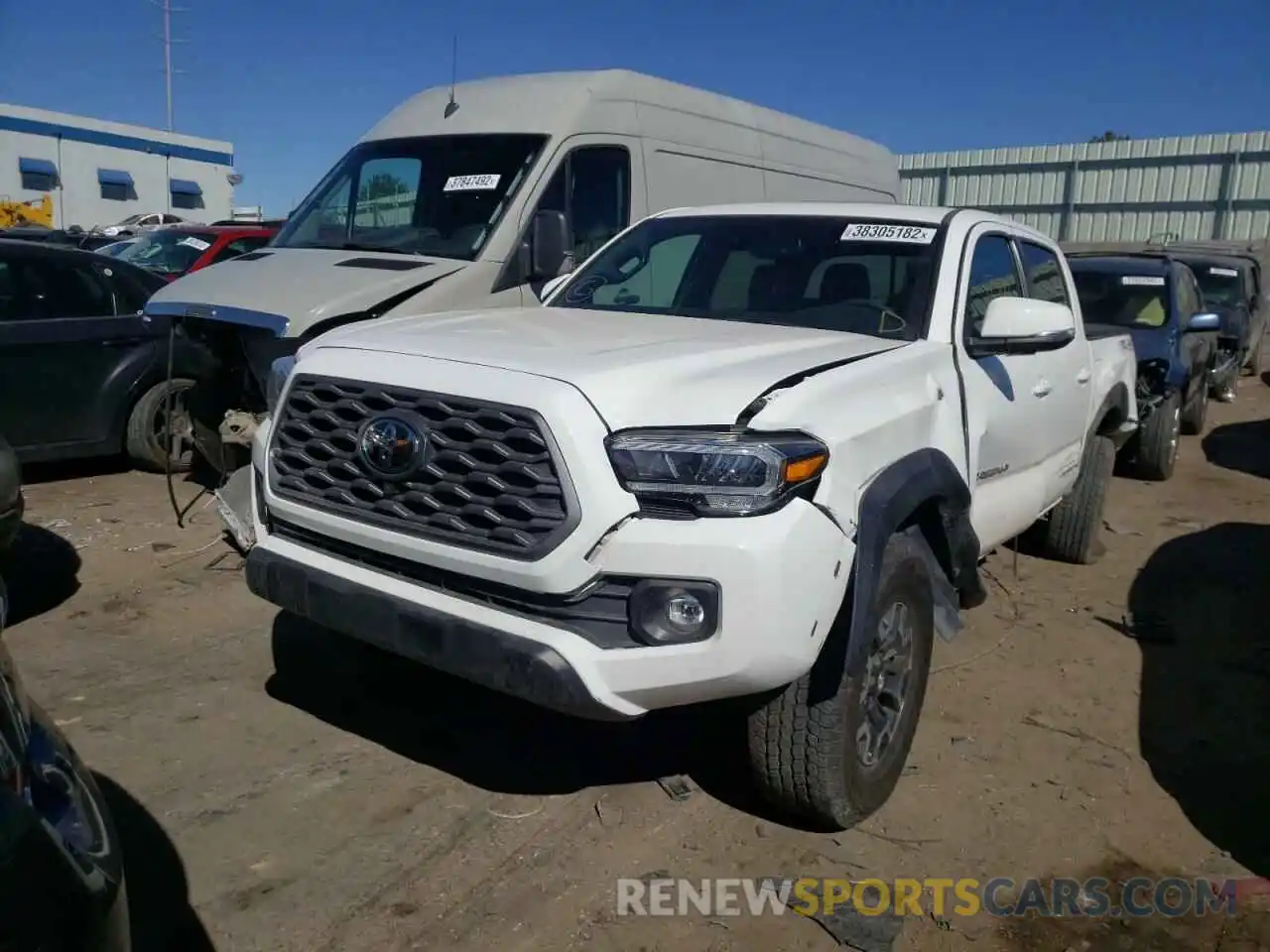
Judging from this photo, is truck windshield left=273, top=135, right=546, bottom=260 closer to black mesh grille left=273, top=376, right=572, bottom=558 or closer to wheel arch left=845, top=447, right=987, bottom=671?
black mesh grille left=273, top=376, right=572, bottom=558

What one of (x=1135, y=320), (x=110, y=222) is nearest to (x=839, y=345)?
(x=1135, y=320)

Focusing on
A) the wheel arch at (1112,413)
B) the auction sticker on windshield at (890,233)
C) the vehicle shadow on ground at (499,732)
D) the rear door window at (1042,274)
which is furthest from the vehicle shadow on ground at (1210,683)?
the auction sticker on windshield at (890,233)

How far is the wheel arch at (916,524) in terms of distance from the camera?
2.82m

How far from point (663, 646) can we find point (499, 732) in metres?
1.35

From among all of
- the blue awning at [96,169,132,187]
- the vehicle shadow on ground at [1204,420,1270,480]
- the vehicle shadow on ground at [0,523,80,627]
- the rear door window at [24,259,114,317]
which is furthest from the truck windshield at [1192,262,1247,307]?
the blue awning at [96,169,132,187]

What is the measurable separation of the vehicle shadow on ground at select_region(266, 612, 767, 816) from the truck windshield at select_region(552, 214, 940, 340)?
1518 millimetres

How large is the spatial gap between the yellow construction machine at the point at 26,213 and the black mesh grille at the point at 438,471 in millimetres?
32537

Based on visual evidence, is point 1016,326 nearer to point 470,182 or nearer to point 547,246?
point 547,246

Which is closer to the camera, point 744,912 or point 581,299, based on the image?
point 744,912

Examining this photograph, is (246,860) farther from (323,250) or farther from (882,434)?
(323,250)

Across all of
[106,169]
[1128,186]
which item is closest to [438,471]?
[1128,186]

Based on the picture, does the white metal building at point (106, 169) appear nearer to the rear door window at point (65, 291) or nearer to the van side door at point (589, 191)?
the rear door window at point (65, 291)

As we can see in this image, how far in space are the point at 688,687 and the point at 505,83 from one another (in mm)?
5034

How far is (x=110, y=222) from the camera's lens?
134 feet
